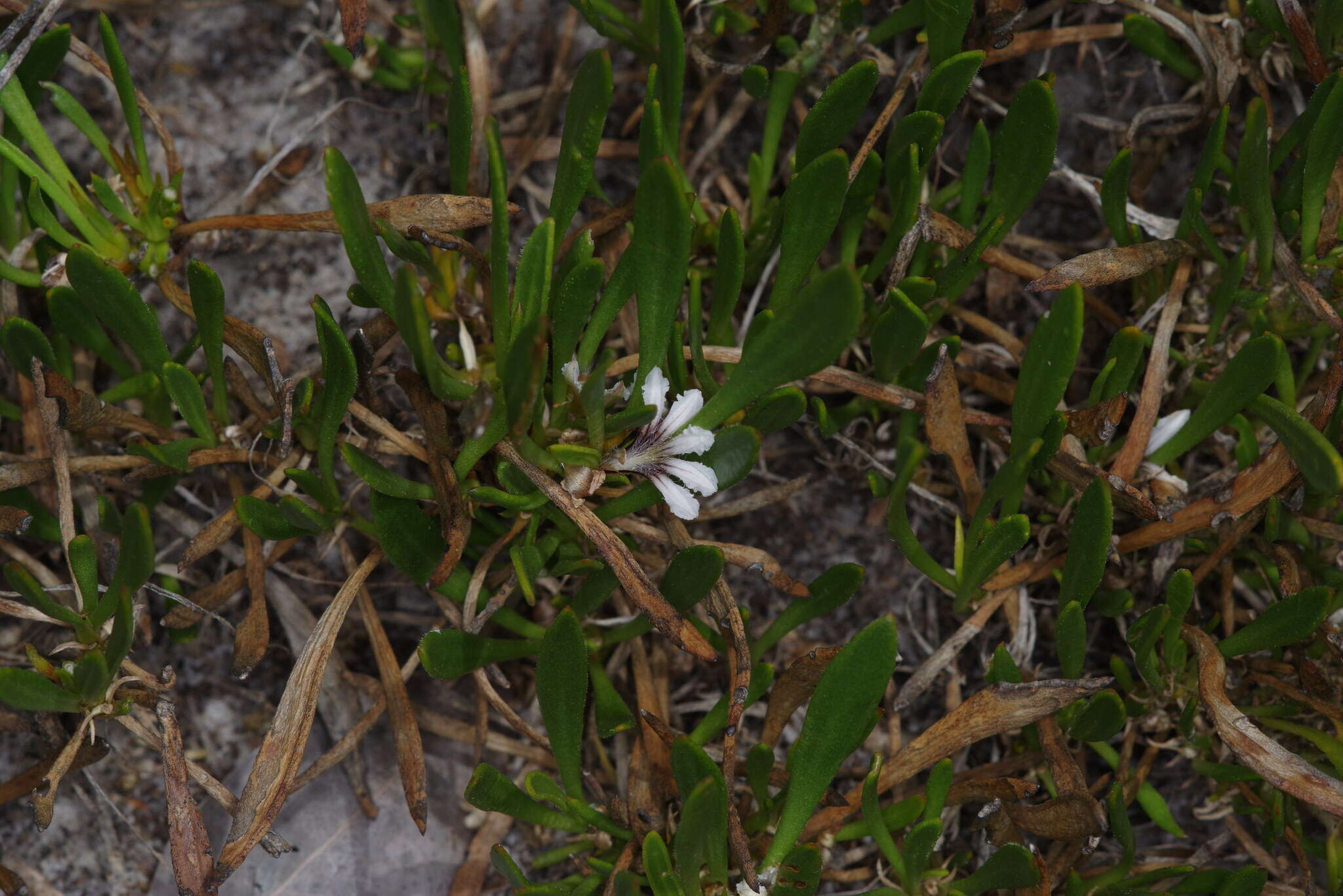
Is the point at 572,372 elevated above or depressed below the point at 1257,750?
above

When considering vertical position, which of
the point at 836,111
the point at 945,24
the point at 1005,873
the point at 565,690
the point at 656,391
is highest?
the point at 945,24

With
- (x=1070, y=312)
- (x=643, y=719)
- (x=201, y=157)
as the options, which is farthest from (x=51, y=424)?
(x=1070, y=312)

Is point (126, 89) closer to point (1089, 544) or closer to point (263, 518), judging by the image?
point (263, 518)

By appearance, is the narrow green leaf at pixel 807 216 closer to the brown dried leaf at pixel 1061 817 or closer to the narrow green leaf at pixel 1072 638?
the narrow green leaf at pixel 1072 638

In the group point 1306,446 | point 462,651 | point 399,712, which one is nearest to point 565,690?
point 462,651

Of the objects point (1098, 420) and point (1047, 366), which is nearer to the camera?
point (1047, 366)

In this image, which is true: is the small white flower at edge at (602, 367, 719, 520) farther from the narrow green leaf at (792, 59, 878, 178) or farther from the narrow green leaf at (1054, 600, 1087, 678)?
the narrow green leaf at (1054, 600, 1087, 678)

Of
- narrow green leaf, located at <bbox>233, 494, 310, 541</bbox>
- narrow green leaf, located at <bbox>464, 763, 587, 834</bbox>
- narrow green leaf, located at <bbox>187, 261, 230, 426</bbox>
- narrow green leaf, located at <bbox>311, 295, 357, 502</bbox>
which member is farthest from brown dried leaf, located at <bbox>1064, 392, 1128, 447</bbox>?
narrow green leaf, located at <bbox>187, 261, 230, 426</bbox>
